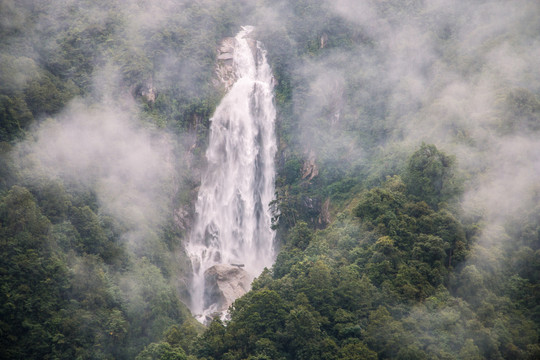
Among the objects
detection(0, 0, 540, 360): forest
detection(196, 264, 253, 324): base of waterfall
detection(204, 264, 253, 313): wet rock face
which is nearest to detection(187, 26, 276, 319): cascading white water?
detection(196, 264, 253, 324): base of waterfall

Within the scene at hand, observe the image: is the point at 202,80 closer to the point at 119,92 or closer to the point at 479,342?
the point at 119,92

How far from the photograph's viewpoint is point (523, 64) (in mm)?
55844

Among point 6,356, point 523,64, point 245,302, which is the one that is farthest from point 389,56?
point 6,356

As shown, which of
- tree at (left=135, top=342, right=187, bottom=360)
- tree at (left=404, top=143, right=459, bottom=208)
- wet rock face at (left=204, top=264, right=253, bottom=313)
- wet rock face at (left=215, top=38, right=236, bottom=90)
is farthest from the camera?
wet rock face at (left=215, top=38, right=236, bottom=90)

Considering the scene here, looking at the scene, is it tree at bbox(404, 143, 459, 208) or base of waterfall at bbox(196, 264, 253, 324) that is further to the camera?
base of waterfall at bbox(196, 264, 253, 324)

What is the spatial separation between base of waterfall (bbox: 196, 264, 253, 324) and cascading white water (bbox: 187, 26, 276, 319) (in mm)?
675

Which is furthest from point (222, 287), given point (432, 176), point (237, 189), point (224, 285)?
point (432, 176)

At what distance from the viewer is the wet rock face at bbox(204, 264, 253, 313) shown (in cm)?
5141

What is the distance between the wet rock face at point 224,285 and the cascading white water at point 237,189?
0.86 m

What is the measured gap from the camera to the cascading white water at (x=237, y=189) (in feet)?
188

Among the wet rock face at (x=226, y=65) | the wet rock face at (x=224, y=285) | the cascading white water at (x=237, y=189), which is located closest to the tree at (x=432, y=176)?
the wet rock face at (x=224, y=285)

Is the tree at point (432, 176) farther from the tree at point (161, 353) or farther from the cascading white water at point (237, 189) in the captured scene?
the tree at point (161, 353)

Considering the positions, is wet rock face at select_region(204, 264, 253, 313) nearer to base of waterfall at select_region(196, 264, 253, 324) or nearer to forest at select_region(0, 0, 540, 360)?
base of waterfall at select_region(196, 264, 253, 324)

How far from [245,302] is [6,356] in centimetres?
1553
